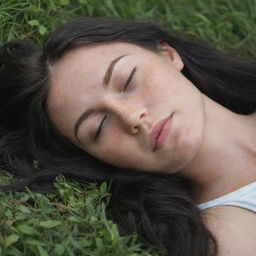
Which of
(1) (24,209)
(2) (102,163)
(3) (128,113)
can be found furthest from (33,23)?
(1) (24,209)

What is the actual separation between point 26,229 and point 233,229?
1138 millimetres

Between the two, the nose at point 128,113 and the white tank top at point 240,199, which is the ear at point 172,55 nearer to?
the nose at point 128,113

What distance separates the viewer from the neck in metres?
3.59

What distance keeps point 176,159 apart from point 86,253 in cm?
81

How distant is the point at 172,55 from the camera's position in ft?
12.7

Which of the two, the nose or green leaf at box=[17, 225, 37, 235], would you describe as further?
the nose

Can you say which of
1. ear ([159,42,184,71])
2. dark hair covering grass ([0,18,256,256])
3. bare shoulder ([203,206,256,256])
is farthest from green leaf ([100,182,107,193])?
ear ([159,42,184,71])

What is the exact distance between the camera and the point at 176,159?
343 cm

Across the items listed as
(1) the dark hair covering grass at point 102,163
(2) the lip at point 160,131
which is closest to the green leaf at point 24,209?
(1) the dark hair covering grass at point 102,163

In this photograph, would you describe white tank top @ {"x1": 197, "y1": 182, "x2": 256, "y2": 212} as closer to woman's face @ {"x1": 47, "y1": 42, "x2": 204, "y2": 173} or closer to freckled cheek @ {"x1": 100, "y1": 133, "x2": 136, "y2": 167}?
woman's face @ {"x1": 47, "y1": 42, "x2": 204, "y2": 173}

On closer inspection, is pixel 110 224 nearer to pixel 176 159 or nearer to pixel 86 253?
pixel 86 253

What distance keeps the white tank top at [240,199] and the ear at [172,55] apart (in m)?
0.84

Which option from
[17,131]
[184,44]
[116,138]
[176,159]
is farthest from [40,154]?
[184,44]

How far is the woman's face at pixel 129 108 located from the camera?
3332mm
